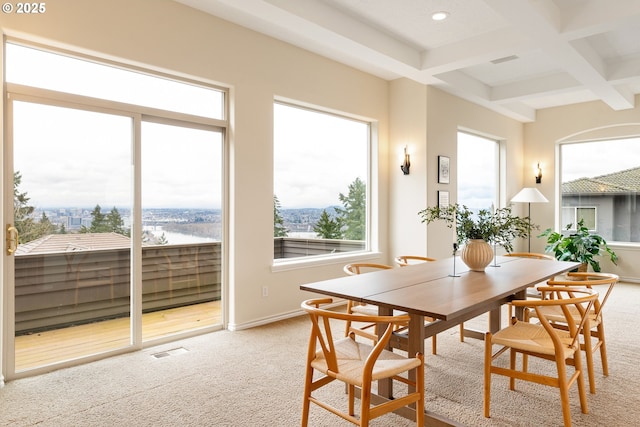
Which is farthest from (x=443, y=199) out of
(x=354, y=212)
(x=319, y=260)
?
(x=319, y=260)

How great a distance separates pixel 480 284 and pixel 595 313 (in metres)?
0.89

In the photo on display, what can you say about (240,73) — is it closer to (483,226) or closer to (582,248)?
(483,226)

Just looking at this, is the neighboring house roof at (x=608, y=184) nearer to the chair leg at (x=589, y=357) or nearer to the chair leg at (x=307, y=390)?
the chair leg at (x=589, y=357)

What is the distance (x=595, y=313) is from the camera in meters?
2.90

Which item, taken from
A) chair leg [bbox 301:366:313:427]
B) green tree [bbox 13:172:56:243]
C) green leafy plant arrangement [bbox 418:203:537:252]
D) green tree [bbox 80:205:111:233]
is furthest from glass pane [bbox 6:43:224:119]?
chair leg [bbox 301:366:313:427]

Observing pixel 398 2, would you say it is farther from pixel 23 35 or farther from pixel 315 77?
pixel 23 35

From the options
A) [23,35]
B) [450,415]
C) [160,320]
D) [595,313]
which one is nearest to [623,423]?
[595,313]

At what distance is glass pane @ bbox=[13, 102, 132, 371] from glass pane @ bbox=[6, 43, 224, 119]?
19 cm

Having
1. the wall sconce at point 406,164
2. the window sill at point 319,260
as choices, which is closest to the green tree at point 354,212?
the window sill at point 319,260

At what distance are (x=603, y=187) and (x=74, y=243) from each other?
25.5 feet

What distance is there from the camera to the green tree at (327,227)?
514 centimetres

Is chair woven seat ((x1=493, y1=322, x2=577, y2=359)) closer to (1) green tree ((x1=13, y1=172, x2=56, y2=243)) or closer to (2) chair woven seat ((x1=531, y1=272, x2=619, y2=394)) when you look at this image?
(2) chair woven seat ((x1=531, y1=272, x2=619, y2=394))

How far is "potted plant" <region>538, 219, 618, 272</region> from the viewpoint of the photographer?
6500 mm

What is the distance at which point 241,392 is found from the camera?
276 centimetres
